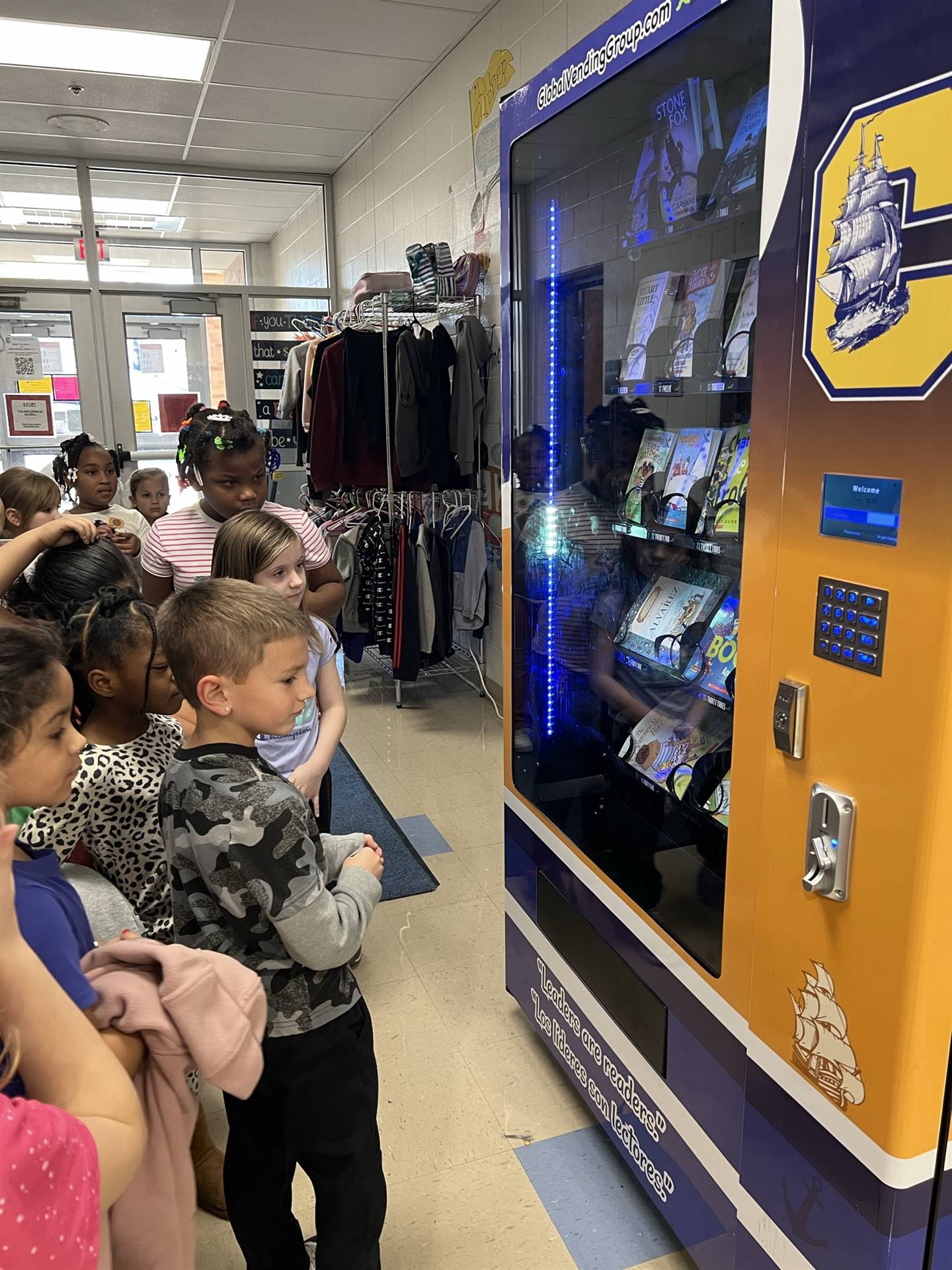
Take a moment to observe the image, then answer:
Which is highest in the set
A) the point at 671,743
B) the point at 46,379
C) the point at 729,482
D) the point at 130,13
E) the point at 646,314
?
the point at 130,13

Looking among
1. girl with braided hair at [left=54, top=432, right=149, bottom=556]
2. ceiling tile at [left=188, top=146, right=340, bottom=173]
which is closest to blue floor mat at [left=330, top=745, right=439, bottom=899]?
girl with braided hair at [left=54, top=432, right=149, bottom=556]

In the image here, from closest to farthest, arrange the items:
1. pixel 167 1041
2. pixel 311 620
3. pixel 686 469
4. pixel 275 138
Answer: pixel 167 1041 → pixel 686 469 → pixel 311 620 → pixel 275 138

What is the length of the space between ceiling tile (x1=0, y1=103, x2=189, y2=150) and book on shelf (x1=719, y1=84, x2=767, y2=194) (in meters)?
5.62

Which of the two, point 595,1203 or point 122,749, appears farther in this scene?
point 595,1203

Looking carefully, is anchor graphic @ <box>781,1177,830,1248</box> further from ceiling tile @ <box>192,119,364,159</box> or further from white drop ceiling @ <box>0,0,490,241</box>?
ceiling tile @ <box>192,119,364,159</box>

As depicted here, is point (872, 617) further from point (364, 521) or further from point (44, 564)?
point (364, 521)

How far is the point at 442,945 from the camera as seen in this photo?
2896mm

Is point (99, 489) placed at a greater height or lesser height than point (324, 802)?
greater

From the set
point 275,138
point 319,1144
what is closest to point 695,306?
point 319,1144

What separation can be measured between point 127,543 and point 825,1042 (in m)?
2.73

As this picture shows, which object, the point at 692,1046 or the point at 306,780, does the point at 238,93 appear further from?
the point at 692,1046

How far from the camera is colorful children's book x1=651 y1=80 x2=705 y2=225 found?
180 cm

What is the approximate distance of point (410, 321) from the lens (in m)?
5.40

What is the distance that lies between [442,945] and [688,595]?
4.88ft
